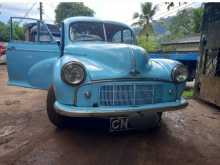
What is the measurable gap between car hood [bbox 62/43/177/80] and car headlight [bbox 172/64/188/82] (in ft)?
0.33

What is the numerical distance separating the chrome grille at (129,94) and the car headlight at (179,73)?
31cm

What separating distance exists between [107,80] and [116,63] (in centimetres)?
40

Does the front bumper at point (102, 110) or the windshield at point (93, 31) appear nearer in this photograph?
the front bumper at point (102, 110)

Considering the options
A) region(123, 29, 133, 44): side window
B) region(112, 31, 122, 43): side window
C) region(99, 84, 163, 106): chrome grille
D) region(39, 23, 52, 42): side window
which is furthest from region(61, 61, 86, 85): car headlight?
region(39, 23, 52, 42): side window

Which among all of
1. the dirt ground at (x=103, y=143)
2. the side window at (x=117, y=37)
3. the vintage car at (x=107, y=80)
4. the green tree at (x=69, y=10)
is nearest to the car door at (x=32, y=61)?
the vintage car at (x=107, y=80)

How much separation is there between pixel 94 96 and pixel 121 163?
92cm

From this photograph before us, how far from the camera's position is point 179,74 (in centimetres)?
371

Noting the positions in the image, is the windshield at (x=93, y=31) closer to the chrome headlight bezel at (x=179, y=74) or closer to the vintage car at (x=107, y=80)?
the vintage car at (x=107, y=80)

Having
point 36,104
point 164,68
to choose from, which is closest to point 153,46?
point 36,104

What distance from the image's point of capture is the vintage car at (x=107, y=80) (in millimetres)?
3164

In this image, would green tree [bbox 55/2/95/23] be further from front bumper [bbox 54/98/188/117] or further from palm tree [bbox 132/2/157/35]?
front bumper [bbox 54/98/188/117]

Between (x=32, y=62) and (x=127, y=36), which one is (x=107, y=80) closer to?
(x=127, y=36)

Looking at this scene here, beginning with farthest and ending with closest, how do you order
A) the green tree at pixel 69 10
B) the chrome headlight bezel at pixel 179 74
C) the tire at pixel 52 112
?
the green tree at pixel 69 10
the tire at pixel 52 112
the chrome headlight bezel at pixel 179 74

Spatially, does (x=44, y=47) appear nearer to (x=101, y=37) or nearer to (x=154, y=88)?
(x=101, y=37)
